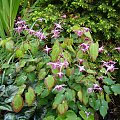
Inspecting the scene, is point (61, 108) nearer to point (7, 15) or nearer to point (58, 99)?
point (58, 99)

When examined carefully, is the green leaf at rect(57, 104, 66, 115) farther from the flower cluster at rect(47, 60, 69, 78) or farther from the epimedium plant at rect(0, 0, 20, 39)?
the epimedium plant at rect(0, 0, 20, 39)

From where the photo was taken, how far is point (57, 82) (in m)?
1.77

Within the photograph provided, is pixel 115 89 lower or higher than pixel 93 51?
lower

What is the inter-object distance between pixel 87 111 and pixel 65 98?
0.22 metres

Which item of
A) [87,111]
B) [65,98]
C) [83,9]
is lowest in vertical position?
[87,111]

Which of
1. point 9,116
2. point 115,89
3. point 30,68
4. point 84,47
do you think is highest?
point 84,47

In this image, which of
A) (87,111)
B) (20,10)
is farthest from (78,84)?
(20,10)

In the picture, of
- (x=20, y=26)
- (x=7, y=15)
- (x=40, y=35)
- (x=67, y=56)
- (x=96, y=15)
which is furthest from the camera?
(x=7, y=15)

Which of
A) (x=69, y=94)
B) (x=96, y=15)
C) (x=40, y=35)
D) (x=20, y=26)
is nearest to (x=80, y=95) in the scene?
(x=69, y=94)

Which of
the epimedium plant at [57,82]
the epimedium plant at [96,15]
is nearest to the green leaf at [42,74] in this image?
the epimedium plant at [57,82]

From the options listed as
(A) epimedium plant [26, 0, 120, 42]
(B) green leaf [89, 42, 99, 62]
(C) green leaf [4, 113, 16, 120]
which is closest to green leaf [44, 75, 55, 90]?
(B) green leaf [89, 42, 99, 62]

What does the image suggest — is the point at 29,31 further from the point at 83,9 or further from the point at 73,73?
the point at 83,9

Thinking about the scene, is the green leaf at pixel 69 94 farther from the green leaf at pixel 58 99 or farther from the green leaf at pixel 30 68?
the green leaf at pixel 30 68

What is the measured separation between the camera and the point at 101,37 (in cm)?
234
